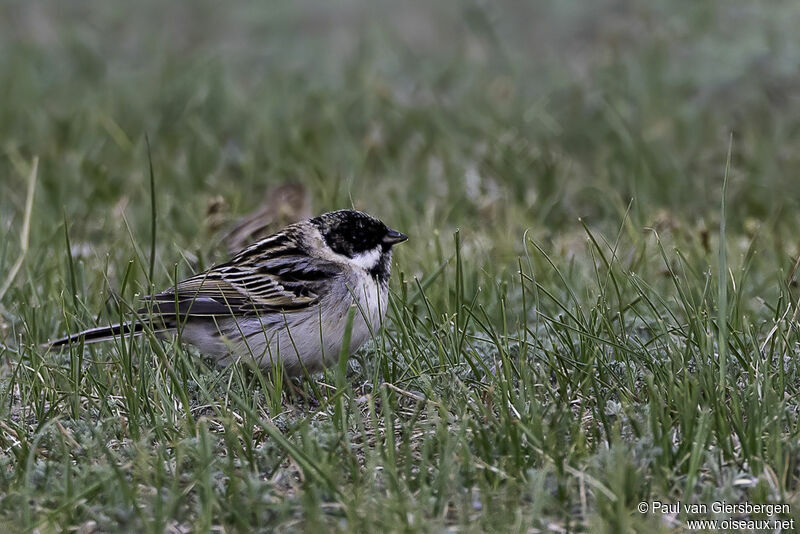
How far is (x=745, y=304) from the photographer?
5.70 meters

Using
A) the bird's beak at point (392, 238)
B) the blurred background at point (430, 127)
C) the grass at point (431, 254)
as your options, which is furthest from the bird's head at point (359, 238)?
the blurred background at point (430, 127)

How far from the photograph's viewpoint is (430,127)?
9.33 m

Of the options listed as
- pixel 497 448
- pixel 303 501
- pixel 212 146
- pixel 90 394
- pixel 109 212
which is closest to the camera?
pixel 303 501

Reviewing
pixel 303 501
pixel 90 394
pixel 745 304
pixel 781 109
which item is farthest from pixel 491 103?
pixel 303 501

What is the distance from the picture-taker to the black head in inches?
225

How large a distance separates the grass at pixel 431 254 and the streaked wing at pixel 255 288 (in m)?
0.24

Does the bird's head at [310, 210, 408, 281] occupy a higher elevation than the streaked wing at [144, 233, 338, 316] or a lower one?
higher

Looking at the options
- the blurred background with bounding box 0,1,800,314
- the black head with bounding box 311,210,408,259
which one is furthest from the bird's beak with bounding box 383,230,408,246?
the blurred background with bounding box 0,1,800,314

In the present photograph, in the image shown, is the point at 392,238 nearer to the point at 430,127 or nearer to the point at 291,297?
the point at 291,297

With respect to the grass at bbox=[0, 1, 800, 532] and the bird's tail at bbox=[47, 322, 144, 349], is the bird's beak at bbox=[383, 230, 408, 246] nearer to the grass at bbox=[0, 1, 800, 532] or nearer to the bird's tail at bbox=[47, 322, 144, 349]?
the grass at bbox=[0, 1, 800, 532]

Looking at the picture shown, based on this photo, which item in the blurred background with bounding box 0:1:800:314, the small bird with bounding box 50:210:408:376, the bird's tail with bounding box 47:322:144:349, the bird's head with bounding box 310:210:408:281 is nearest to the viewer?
the bird's tail with bounding box 47:322:144:349

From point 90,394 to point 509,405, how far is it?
1660 mm

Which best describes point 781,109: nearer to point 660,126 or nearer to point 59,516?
point 660,126

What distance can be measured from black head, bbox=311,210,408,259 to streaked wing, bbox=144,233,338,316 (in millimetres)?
174
